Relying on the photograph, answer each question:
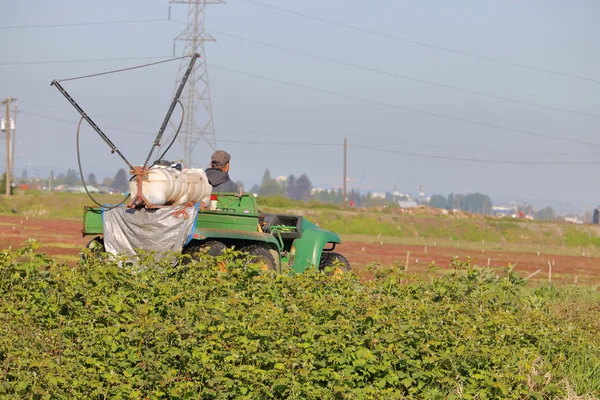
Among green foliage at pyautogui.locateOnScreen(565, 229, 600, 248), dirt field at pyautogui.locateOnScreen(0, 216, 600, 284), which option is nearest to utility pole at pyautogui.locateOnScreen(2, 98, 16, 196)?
dirt field at pyautogui.locateOnScreen(0, 216, 600, 284)

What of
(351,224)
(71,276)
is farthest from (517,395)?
(351,224)

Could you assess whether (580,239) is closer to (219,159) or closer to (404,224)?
(404,224)

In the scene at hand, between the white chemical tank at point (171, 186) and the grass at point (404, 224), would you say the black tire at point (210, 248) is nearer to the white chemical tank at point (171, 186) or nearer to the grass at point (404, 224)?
the white chemical tank at point (171, 186)

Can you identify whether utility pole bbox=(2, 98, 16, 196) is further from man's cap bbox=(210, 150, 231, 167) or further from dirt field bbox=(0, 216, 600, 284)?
man's cap bbox=(210, 150, 231, 167)

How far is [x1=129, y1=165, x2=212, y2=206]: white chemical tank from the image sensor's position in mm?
13117

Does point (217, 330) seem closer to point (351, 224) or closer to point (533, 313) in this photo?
point (533, 313)

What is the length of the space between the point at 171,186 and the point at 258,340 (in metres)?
5.10

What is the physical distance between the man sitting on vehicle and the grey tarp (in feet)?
4.88

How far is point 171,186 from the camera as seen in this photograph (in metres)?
13.3

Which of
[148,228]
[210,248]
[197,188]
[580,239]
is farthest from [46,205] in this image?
[210,248]

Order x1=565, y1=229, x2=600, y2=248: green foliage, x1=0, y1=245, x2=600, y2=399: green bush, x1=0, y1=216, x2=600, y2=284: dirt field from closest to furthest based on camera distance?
x1=0, y1=245, x2=600, y2=399: green bush → x1=0, y1=216, x2=600, y2=284: dirt field → x1=565, y1=229, x2=600, y2=248: green foliage

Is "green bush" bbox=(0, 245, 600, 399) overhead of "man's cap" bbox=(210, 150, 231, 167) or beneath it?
beneath

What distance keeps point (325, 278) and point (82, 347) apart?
3.62 metres

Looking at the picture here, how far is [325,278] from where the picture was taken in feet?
38.5
